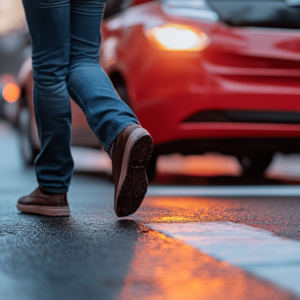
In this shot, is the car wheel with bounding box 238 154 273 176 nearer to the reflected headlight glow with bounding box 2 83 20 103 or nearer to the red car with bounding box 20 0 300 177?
the red car with bounding box 20 0 300 177

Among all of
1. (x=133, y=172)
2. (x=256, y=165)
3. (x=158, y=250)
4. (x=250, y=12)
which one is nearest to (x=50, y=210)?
(x=133, y=172)

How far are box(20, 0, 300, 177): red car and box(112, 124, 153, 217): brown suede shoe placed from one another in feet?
5.26

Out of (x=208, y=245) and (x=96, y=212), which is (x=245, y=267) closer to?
(x=208, y=245)

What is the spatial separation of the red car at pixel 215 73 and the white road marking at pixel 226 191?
27cm

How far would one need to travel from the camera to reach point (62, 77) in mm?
2986

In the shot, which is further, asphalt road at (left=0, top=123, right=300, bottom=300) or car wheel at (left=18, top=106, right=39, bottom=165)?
car wheel at (left=18, top=106, right=39, bottom=165)

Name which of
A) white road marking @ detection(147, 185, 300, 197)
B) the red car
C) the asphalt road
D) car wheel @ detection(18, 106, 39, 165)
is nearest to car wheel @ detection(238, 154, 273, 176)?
white road marking @ detection(147, 185, 300, 197)

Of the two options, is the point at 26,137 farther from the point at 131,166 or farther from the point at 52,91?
the point at 131,166

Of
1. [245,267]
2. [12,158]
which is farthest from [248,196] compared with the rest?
[12,158]

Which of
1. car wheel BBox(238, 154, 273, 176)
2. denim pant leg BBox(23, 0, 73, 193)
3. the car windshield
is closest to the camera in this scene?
denim pant leg BBox(23, 0, 73, 193)

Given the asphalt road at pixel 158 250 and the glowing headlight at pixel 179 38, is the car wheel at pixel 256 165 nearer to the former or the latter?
the glowing headlight at pixel 179 38

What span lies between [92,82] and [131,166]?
48cm

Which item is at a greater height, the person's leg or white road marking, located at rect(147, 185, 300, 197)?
the person's leg

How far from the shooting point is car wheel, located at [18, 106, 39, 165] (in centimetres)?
666
